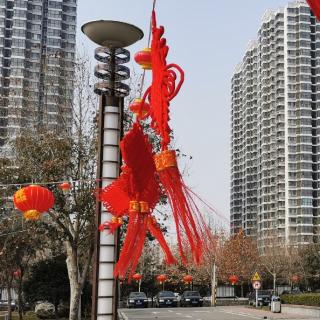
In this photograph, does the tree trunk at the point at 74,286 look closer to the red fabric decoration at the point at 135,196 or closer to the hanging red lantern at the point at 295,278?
the red fabric decoration at the point at 135,196

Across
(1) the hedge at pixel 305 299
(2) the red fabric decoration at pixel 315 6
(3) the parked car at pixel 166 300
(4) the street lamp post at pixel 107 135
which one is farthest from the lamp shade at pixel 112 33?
(3) the parked car at pixel 166 300

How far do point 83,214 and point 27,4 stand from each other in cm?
7475

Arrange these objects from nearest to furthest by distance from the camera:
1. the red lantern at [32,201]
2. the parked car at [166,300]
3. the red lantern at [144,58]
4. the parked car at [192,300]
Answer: the red lantern at [144,58]
the red lantern at [32,201]
the parked car at [192,300]
the parked car at [166,300]

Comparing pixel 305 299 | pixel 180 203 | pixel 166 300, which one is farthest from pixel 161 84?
pixel 166 300

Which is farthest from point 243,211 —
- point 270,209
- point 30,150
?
point 30,150

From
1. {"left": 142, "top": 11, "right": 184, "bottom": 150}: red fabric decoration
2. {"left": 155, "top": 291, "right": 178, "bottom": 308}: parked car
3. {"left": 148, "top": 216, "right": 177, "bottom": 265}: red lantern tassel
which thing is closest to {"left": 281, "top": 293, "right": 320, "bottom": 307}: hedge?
{"left": 155, "top": 291, "right": 178, "bottom": 308}: parked car

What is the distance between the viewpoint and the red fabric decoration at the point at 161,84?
373cm

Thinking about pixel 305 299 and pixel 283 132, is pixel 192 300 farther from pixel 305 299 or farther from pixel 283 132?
pixel 283 132

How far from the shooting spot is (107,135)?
7.44 meters

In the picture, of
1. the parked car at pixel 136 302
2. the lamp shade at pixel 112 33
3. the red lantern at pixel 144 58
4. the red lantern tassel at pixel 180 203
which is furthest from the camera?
the parked car at pixel 136 302

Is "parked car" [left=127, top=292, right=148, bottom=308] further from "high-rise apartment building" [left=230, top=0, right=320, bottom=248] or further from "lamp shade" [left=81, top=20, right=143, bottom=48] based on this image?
"high-rise apartment building" [left=230, top=0, right=320, bottom=248]

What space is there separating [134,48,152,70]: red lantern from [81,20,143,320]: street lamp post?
2707 mm

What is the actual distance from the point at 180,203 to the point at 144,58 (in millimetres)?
1253

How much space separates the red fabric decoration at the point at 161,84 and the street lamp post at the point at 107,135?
3.34m
